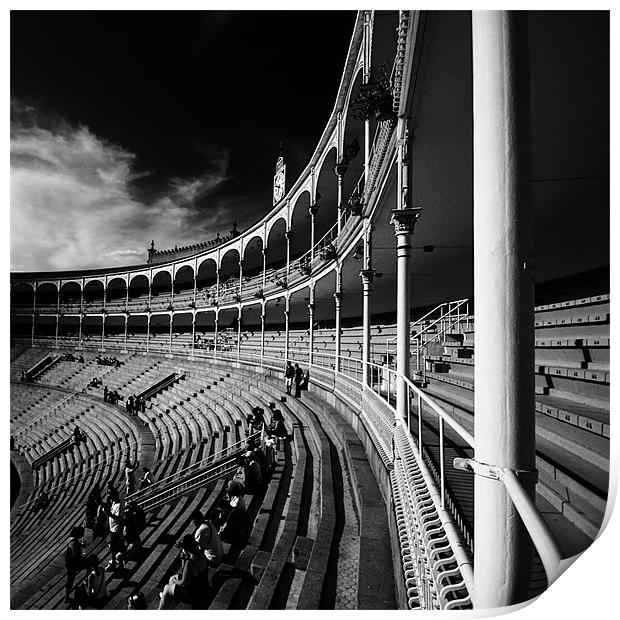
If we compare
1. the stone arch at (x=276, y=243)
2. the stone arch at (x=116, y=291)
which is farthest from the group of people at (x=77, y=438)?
the stone arch at (x=116, y=291)

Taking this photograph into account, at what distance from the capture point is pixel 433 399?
132 inches

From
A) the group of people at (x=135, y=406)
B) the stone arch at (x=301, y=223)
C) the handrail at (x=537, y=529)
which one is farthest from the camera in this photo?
the group of people at (x=135, y=406)

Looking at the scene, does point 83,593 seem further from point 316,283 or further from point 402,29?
point 316,283

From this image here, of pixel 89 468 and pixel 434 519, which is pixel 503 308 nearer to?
pixel 434 519

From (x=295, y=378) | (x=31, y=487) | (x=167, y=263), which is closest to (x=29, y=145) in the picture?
(x=295, y=378)

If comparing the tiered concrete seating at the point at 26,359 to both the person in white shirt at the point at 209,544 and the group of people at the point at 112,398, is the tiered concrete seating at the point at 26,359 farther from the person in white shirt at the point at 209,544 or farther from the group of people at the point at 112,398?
the person in white shirt at the point at 209,544

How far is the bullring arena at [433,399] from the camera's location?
5.26 feet

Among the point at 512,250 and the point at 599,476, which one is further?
the point at 599,476

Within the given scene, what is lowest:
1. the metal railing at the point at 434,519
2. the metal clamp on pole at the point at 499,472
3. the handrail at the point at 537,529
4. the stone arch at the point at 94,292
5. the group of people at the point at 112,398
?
the group of people at the point at 112,398

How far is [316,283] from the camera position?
1577cm

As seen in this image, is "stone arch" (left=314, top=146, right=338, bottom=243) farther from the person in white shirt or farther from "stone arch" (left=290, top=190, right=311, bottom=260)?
the person in white shirt

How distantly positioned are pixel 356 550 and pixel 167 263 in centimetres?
3343

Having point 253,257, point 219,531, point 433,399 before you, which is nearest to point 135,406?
point 253,257

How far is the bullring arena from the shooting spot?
1.60 metres
